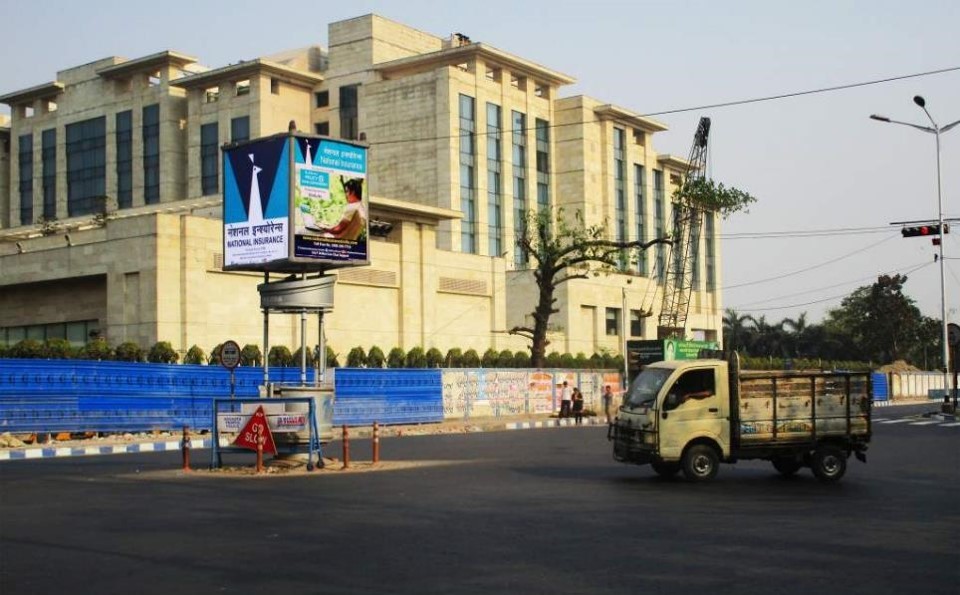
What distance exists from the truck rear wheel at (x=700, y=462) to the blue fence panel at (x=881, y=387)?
63.4 m

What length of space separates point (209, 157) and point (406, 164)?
15.5 meters

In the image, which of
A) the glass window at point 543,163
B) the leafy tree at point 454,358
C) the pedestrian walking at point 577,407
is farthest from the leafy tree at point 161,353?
the glass window at point 543,163

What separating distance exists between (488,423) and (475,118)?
37177 millimetres

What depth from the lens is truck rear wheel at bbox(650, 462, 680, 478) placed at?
18.5m

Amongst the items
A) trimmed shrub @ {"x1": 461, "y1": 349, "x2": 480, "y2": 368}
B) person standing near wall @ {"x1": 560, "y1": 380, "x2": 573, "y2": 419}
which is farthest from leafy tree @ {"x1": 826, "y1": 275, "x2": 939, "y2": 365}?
person standing near wall @ {"x1": 560, "y1": 380, "x2": 573, "y2": 419}

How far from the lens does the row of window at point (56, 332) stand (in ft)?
156

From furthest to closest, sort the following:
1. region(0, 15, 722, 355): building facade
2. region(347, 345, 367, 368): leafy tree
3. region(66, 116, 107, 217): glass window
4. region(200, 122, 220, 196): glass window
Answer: region(66, 116, 107, 217): glass window → region(200, 122, 220, 196): glass window → region(0, 15, 722, 355): building facade → region(347, 345, 367, 368): leafy tree

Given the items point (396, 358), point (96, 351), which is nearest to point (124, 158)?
point (396, 358)

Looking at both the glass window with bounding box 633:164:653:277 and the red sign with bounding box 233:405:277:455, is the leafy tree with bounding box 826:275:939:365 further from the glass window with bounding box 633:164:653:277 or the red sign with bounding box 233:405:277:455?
the red sign with bounding box 233:405:277:455

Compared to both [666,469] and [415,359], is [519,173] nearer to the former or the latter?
[415,359]

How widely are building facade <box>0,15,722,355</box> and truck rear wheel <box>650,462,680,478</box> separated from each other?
33.5 metres

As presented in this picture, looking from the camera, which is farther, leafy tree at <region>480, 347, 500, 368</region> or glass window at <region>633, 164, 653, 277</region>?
glass window at <region>633, 164, 653, 277</region>

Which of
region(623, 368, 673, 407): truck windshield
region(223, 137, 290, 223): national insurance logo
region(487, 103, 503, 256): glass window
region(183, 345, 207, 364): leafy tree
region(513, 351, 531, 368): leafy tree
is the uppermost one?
region(487, 103, 503, 256): glass window

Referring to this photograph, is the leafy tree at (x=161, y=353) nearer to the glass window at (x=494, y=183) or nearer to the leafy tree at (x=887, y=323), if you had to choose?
the glass window at (x=494, y=183)
